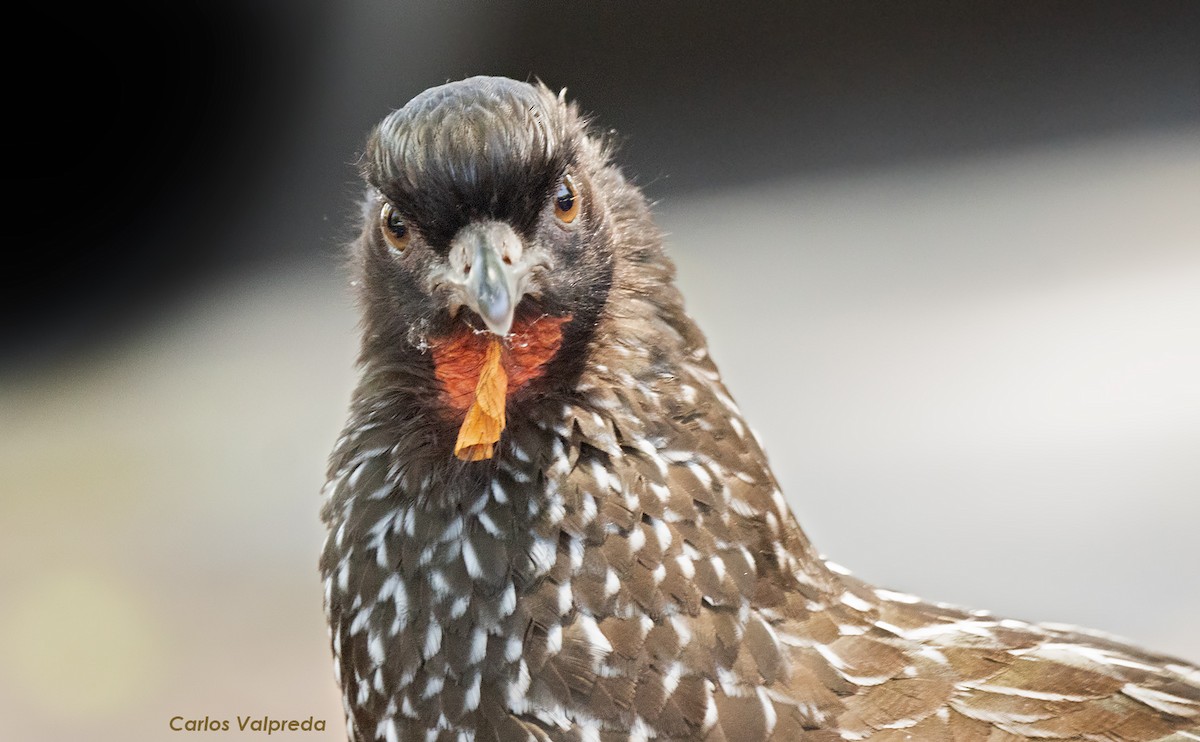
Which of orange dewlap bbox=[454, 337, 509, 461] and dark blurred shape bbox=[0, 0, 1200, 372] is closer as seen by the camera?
orange dewlap bbox=[454, 337, 509, 461]

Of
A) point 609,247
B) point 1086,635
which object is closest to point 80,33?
point 609,247

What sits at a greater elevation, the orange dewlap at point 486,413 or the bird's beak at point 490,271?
the bird's beak at point 490,271

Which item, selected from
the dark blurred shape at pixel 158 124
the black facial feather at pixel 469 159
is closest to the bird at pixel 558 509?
the black facial feather at pixel 469 159

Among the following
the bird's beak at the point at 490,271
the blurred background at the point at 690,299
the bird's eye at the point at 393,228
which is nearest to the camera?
the bird's beak at the point at 490,271

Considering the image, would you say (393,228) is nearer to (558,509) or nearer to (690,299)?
(558,509)

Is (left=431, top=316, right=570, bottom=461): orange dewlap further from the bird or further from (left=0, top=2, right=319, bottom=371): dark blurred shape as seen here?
(left=0, top=2, right=319, bottom=371): dark blurred shape

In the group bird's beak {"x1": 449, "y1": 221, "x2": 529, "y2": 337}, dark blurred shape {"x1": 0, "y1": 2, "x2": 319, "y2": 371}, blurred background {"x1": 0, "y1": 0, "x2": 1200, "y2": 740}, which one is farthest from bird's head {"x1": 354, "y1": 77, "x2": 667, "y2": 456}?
dark blurred shape {"x1": 0, "y1": 2, "x2": 319, "y2": 371}

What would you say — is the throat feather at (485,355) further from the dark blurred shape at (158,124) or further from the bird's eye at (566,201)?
the dark blurred shape at (158,124)

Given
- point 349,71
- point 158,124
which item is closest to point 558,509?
point 349,71

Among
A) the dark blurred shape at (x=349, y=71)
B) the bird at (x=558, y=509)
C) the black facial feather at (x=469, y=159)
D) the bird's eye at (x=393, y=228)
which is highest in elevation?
the dark blurred shape at (x=349, y=71)
